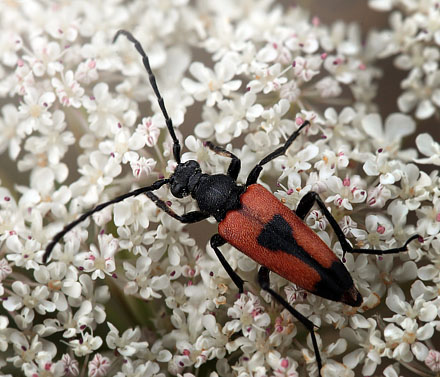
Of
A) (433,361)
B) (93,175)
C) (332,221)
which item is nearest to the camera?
(433,361)

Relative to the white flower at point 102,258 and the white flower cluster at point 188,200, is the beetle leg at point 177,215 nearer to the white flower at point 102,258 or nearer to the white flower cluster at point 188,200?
the white flower cluster at point 188,200

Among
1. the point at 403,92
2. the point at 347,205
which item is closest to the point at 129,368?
the point at 347,205

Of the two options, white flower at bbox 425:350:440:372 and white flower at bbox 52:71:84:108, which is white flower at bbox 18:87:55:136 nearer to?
white flower at bbox 52:71:84:108

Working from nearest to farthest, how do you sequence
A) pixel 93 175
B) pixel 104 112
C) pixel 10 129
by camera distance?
1. pixel 93 175
2. pixel 104 112
3. pixel 10 129

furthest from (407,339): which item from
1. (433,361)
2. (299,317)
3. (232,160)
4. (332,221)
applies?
(232,160)

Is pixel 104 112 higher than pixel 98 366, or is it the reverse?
pixel 104 112

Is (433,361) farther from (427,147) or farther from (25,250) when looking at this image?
(25,250)

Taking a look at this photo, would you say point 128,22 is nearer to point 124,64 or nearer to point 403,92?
point 124,64

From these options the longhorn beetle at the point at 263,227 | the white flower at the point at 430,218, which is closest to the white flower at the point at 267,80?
the longhorn beetle at the point at 263,227
